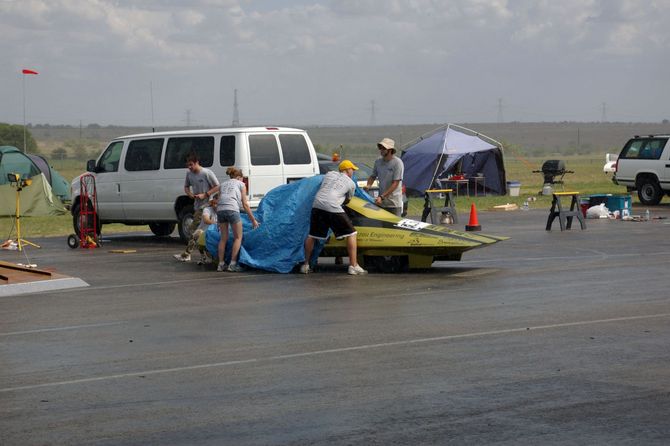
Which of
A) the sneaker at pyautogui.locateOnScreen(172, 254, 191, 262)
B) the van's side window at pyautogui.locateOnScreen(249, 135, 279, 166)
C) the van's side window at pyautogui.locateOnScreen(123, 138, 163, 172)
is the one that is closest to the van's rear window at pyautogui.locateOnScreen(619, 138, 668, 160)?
the van's side window at pyautogui.locateOnScreen(249, 135, 279, 166)

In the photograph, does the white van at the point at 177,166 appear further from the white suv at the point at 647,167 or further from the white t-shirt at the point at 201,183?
the white suv at the point at 647,167

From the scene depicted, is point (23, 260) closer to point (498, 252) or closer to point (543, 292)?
point (498, 252)

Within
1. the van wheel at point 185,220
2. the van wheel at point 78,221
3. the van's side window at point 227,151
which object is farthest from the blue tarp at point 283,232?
the van wheel at point 78,221

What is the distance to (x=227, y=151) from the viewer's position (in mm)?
20984

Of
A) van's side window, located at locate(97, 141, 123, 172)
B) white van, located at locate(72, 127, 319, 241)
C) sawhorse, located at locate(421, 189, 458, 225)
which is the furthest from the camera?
sawhorse, located at locate(421, 189, 458, 225)

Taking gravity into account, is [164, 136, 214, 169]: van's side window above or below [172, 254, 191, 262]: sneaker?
above

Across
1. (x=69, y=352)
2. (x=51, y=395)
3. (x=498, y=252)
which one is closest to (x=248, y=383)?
Answer: (x=51, y=395)

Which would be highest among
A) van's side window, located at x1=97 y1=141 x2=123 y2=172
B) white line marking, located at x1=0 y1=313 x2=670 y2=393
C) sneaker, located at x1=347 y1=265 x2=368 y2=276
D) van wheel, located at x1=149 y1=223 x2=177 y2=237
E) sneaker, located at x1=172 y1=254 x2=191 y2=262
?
van's side window, located at x1=97 y1=141 x2=123 y2=172

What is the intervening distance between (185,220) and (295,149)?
244 centimetres

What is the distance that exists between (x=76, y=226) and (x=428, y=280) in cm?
997

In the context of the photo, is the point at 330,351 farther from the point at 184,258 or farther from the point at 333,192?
the point at 184,258

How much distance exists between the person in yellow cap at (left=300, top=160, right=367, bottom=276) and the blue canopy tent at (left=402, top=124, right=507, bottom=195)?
19.8 m

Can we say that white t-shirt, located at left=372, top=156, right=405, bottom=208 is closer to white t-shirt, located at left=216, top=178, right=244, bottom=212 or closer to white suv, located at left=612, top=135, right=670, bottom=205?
white t-shirt, located at left=216, top=178, right=244, bottom=212

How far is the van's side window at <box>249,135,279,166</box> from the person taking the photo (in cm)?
2089
